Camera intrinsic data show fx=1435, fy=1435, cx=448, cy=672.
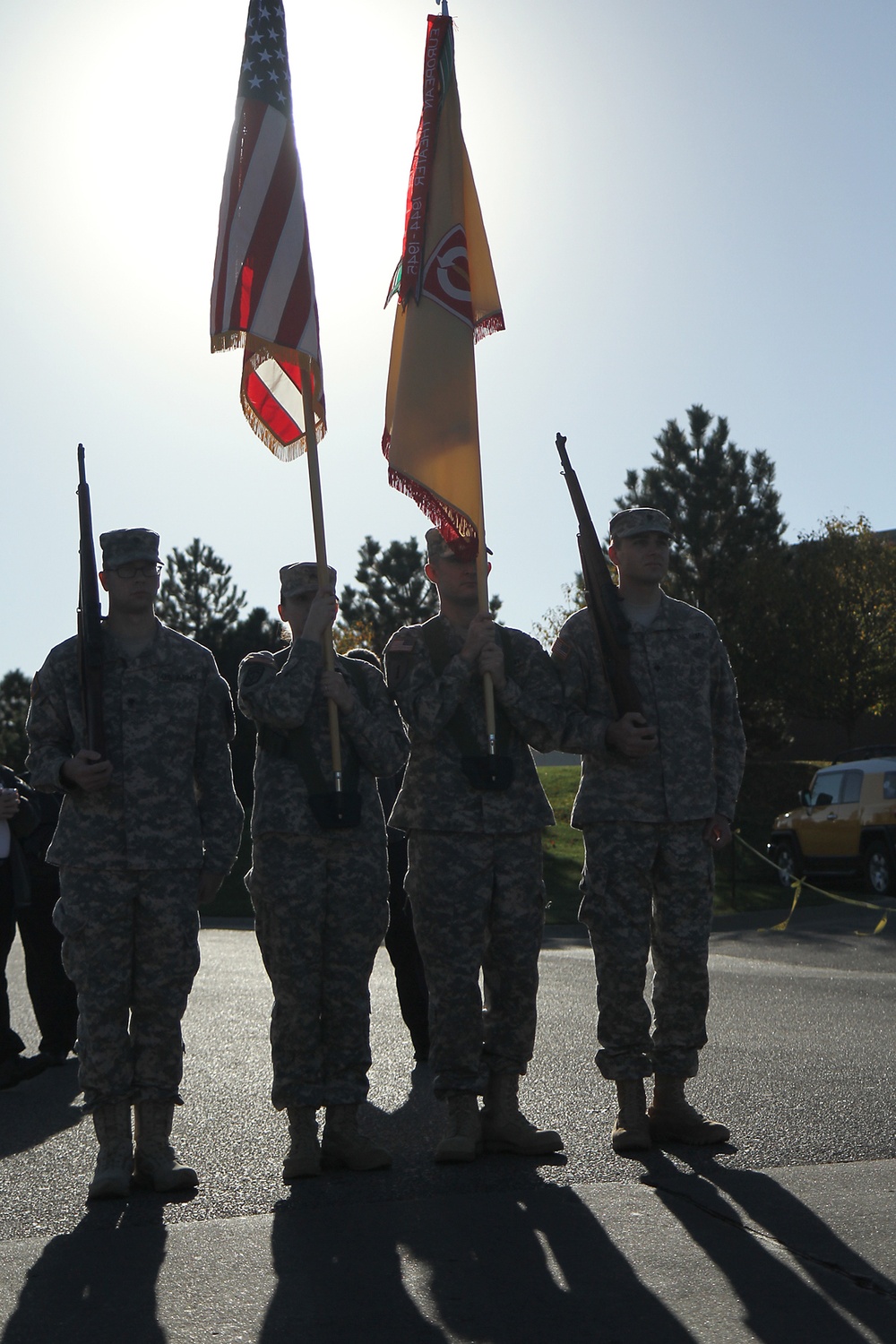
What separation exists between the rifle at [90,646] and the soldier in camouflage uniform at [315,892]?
0.53 metres

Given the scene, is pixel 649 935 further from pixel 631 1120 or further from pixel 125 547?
pixel 125 547

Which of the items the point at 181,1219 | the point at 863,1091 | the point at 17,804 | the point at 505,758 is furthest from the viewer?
the point at 17,804

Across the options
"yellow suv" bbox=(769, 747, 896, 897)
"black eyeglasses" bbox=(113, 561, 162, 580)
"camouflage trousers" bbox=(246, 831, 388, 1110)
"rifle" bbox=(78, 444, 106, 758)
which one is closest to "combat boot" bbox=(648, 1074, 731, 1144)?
"camouflage trousers" bbox=(246, 831, 388, 1110)

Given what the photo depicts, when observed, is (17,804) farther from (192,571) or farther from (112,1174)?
(192,571)

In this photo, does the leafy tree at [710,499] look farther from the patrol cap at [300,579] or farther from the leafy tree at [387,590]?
the patrol cap at [300,579]

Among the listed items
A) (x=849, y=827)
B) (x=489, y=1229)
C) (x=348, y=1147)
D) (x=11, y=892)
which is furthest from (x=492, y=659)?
(x=849, y=827)

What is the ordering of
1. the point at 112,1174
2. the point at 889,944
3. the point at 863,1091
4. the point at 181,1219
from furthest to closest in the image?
the point at 889,944, the point at 863,1091, the point at 112,1174, the point at 181,1219

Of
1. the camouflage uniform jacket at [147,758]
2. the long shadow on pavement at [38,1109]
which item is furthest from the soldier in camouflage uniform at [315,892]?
the long shadow on pavement at [38,1109]

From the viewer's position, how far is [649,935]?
5.57m

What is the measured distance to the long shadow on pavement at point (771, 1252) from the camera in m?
3.43

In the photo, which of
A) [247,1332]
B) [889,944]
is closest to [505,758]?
[247,1332]

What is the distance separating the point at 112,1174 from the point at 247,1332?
148cm

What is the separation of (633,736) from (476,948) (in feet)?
3.27

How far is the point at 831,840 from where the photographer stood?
20328mm
